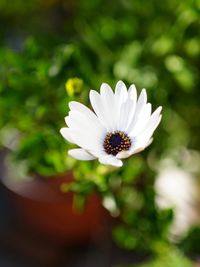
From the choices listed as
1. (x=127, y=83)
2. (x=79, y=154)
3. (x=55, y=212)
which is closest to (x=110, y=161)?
(x=79, y=154)

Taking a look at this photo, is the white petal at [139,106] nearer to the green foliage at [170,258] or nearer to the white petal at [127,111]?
the white petal at [127,111]

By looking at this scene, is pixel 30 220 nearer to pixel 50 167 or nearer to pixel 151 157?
pixel 151 157

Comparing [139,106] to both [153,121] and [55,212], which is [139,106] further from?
[55,212]

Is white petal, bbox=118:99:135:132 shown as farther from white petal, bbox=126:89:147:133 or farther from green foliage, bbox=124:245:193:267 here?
green foliage, bbox=124:245:193:267

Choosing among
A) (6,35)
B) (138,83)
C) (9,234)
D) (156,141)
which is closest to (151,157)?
(156,141)

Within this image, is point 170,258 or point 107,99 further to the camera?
point 170,258
